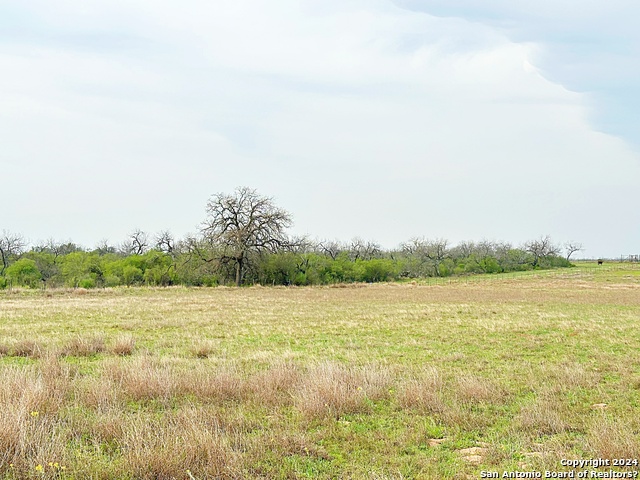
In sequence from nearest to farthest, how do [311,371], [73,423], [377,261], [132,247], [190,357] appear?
[73,423] → [311,371] → [190,357] → [377,261] → [132,247]

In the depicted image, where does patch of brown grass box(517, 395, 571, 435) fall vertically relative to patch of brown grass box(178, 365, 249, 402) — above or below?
below

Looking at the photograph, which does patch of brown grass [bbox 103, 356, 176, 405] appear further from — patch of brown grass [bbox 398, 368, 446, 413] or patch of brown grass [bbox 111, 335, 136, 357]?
patch of brown grass [bbox 398, 368, 446, 413]

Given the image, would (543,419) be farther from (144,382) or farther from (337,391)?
(144,382)

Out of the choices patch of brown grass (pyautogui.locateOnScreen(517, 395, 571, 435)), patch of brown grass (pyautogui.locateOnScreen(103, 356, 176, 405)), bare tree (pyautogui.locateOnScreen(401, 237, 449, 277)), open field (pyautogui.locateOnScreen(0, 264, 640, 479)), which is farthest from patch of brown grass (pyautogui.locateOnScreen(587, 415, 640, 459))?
bare tree (pyautogui.locateOnScreen(401, 237, 449, 277))

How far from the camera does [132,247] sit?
302ft

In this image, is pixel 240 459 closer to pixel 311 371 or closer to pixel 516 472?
pixel 516 472

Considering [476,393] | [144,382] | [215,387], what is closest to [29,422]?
[144,382]

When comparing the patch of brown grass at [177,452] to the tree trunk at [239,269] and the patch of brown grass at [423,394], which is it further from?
the tree trunk at [239,269]

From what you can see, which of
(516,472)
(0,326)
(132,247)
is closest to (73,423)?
(516,472)

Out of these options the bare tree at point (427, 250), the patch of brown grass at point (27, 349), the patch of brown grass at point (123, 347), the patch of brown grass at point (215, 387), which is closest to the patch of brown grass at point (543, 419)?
the patch of brown grass at point (215, 387)

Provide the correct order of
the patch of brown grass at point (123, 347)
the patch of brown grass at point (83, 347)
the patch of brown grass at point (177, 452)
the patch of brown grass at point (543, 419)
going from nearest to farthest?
the patch of brown grass at point (177, 452) < the patch of brown grass at point (543, 419) < the patch of brown grass at point (83, 347) < the patch of brown grass at point (123, 347)

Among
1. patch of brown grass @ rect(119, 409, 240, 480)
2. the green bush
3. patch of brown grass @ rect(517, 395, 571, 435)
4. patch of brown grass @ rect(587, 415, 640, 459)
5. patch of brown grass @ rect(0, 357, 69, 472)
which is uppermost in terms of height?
the green bush

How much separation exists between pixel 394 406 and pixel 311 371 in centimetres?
215

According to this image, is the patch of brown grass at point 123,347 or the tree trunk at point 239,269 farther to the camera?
the tree trunk at point 239,269
